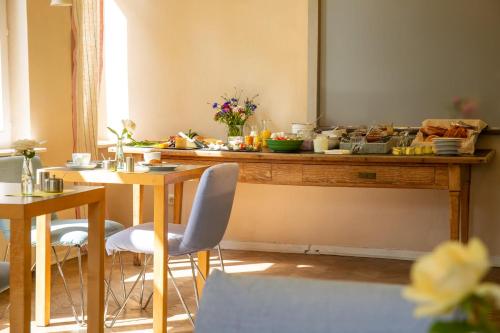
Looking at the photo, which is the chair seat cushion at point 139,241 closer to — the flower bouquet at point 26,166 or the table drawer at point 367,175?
the flower bouquet at point 26,166

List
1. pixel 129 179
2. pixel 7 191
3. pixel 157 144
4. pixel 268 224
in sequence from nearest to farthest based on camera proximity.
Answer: pixel 7 191
pixel 129 179
pixel 157 144
pixel 268 224

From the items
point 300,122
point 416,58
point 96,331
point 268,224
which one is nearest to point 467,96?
point 416,58

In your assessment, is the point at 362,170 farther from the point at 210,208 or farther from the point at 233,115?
the point at 210,208

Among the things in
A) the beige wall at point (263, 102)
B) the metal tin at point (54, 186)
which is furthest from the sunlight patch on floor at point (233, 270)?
the metal tin at point (54, 186)

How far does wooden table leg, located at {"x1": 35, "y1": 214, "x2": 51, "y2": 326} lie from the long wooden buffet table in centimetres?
148

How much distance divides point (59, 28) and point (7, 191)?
90.8 inches

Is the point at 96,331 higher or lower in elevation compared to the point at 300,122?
lower

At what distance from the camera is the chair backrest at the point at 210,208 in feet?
10.5

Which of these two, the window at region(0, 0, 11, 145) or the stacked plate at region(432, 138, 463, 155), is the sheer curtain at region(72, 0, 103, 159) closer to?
the window at region(0, 0, 11, 145)

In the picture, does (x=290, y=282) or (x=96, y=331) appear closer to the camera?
(x=290, y=282)

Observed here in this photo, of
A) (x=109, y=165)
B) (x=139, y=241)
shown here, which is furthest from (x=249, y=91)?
(x=139, y=241)

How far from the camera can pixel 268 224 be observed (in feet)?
18.1

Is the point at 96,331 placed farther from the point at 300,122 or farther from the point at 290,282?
the point at 300,122

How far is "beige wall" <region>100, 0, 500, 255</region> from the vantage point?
5145 millimetres
